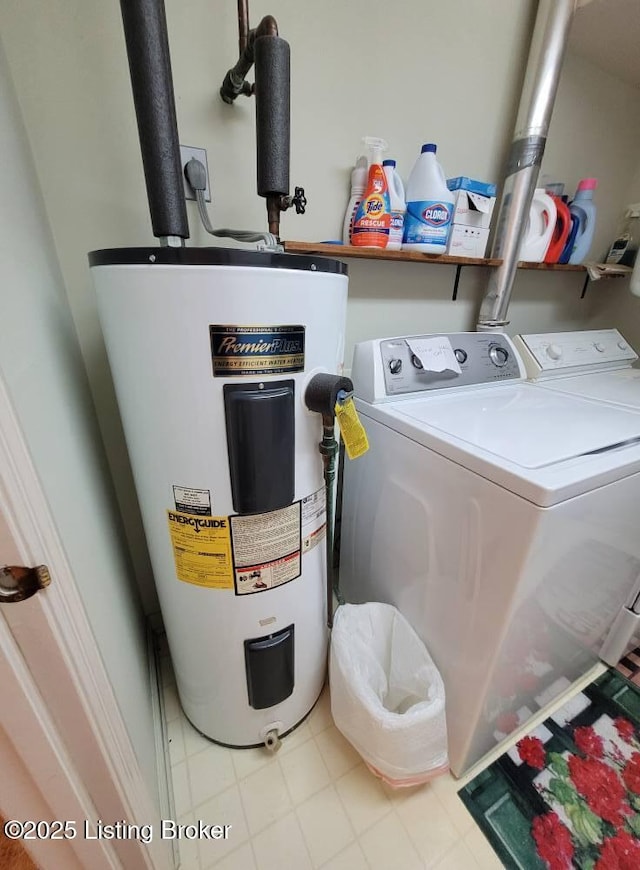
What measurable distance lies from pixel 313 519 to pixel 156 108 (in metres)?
0.86

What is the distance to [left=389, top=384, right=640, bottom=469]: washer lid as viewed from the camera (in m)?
0.73

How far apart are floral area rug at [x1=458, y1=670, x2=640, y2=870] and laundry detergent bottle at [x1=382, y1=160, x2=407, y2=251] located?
163cm

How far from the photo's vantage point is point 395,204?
109cm

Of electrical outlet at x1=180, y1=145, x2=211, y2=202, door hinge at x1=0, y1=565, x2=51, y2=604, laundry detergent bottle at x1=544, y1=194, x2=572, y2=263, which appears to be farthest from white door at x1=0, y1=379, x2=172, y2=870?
laundry detergent bottle at x1=544, y1=194, x2=572, y2=263

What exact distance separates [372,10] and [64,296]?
1.17 m

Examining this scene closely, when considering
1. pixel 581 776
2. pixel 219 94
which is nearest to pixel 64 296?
pixel 219 94

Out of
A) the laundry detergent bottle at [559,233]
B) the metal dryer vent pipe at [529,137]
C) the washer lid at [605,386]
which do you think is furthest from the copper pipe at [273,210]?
the laundry detergent bottle at [559,233]

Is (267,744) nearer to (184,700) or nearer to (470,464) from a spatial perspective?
(184,700)

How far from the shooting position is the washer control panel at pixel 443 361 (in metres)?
1.04

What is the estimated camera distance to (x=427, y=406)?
1.00 metres

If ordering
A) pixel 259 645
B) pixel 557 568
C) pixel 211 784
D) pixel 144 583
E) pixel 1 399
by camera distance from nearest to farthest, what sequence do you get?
pixel 1 399 < pixel 557 568 < pixel 259 645 < pixel 211 784 < pixel 144 583

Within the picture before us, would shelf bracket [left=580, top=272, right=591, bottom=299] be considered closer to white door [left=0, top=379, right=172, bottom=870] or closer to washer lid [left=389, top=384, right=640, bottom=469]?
washer lid [left=389, top=384, right=640, bottom=469]

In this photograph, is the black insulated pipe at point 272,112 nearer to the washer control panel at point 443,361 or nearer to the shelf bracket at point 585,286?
the washer control panel at point 443,361

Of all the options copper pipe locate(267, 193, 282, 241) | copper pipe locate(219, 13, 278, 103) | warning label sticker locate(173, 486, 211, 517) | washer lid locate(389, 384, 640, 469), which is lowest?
warning label sticker locate(173, 486, 211, 517)
